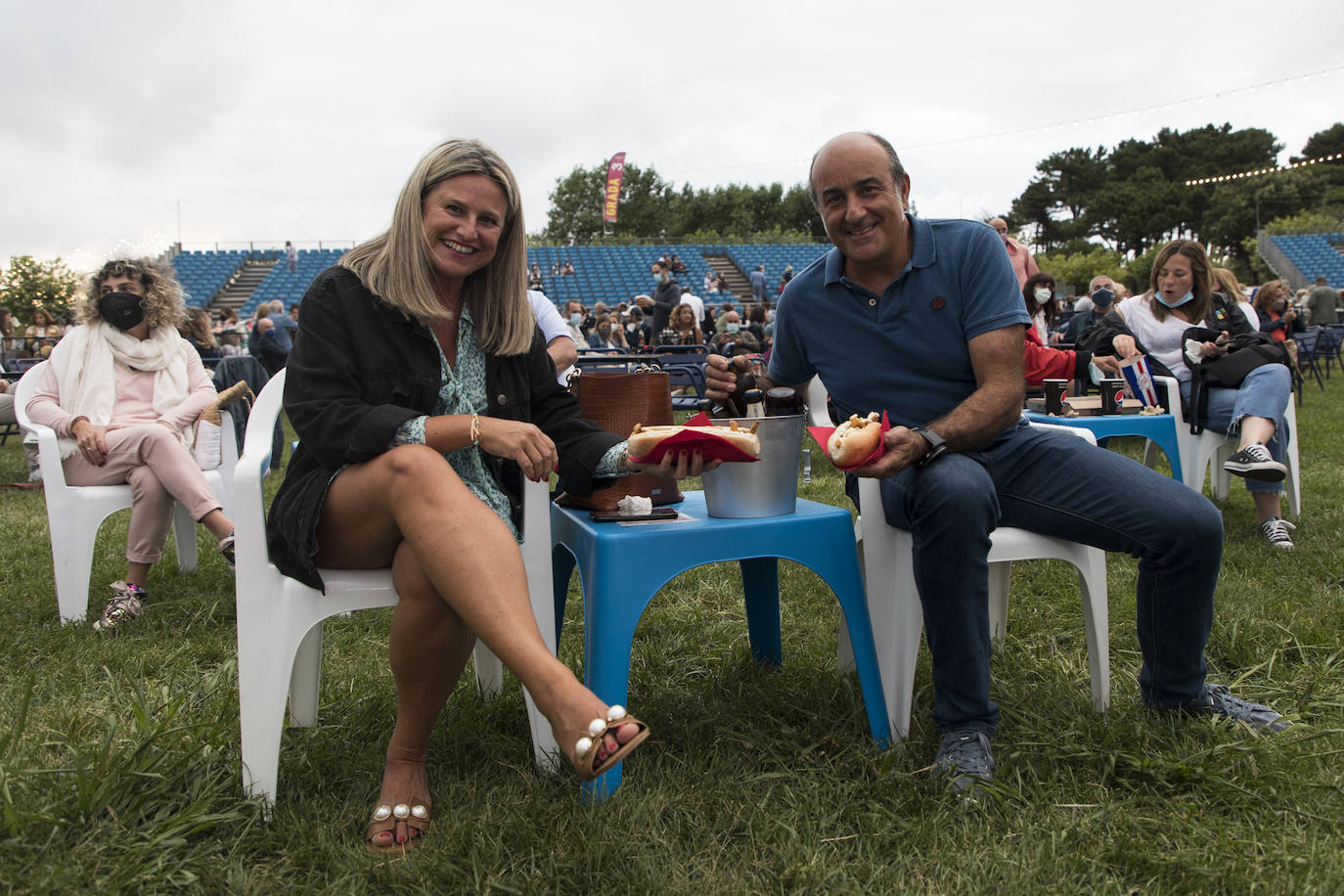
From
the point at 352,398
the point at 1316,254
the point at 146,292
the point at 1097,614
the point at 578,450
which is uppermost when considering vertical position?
the point at 1316,254

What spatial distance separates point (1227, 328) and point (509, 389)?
339 centimetres

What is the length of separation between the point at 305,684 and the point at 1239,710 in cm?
200

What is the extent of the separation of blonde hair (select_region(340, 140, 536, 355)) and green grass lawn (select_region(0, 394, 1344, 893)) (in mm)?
867

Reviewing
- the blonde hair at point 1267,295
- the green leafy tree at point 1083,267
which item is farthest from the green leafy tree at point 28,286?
the green leafy tree at point 1083,267

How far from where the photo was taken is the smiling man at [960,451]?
1.78 metres

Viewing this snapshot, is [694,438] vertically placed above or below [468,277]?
below

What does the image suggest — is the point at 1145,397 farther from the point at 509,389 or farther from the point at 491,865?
the point at 491,865

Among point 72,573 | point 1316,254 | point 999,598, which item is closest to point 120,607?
point 72,573

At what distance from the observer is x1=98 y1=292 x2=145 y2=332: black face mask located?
3305 millimetres

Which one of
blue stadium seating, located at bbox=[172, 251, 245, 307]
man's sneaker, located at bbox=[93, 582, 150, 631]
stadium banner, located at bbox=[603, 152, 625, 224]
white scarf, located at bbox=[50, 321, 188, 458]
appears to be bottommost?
man's sneaker, located at bbox=[93, 582, 150, 631]

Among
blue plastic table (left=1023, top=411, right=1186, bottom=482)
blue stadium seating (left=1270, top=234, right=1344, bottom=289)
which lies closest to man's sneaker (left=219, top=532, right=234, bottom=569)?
blue plastic table (left=1023, top=411, right=1186, bottom=482)

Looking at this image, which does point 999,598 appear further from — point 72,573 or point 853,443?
point 72,573

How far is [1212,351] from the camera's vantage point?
3869 millimetres

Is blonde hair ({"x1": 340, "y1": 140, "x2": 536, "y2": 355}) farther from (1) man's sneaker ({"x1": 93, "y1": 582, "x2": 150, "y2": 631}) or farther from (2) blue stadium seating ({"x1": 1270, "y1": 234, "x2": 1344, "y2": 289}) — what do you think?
(2) blue stadium seating ({"x1": 1270, "y1": 234, "x2": 1344, "y2": 289})
